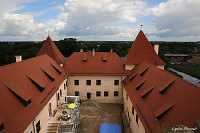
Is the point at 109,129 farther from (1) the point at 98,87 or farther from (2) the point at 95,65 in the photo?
(2) the point at 95,65

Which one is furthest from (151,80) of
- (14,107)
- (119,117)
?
(14,107)

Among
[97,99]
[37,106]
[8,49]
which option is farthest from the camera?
[8,49]

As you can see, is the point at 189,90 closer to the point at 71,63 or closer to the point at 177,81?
the point at 177,81

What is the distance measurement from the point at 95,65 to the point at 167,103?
14731 millimetres

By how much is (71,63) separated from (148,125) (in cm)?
1705

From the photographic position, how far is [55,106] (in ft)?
52.3

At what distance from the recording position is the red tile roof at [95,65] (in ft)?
74.2

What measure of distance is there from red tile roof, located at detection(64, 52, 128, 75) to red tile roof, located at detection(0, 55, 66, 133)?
27.1 feet

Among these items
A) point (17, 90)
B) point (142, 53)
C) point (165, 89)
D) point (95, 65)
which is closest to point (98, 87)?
point (95, 65)

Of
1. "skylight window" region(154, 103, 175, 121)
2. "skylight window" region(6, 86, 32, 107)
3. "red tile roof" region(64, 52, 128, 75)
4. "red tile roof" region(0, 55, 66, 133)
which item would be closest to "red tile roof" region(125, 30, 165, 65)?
"red tile roof" region(64, 52, 128, 75)

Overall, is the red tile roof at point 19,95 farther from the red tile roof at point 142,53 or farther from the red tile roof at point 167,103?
the red tile roof at point 142,53

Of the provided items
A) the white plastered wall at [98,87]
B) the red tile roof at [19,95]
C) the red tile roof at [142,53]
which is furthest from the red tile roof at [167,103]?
the white plastered wall at [98,87]

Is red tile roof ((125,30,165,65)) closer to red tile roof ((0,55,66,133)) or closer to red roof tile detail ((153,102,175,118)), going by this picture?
red roof tile detail ((153,102,175,118))

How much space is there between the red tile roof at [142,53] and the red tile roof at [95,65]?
86.0 inches
